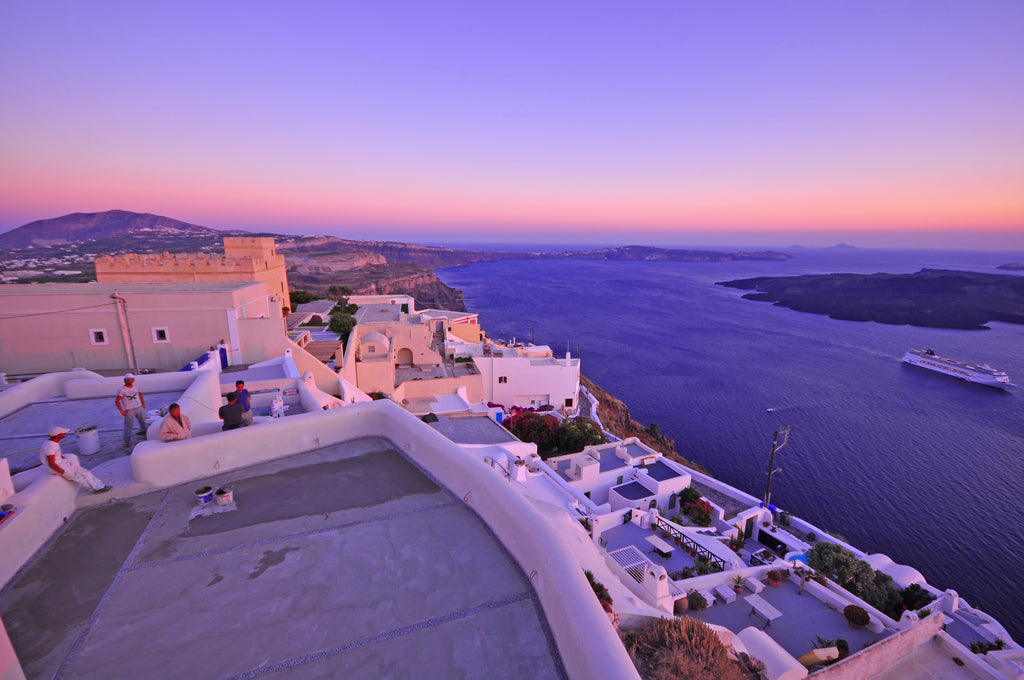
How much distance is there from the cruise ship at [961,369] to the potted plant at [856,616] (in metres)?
59.3

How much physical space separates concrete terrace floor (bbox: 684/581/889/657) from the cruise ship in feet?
195

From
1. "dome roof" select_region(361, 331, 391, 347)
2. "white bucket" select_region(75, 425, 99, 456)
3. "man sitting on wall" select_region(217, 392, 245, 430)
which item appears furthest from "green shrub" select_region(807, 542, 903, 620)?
"dome roof" select_region(361, 331, 391, 347)

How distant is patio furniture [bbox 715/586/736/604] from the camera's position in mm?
11844

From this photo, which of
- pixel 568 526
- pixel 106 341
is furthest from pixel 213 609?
pixel 106 341

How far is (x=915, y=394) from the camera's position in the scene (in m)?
49.0

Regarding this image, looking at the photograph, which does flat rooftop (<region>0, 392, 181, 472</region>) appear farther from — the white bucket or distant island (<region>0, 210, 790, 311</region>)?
distant island (<region>0, 210, 790, 311</region>)

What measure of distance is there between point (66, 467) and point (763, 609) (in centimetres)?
1387

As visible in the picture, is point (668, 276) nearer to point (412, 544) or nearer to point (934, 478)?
point (934, 478)

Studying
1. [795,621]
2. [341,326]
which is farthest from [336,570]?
[341,326]

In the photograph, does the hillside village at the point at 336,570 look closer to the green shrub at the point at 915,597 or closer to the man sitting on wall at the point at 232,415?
the man sitting on wall at the point at 232,415

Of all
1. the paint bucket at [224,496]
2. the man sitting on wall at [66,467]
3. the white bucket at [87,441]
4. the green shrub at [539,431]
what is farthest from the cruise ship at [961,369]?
the white bucket at [87,441]

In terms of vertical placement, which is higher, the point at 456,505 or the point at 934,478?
the point at 456,505

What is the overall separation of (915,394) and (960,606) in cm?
4366

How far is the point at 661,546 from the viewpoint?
14703mm
